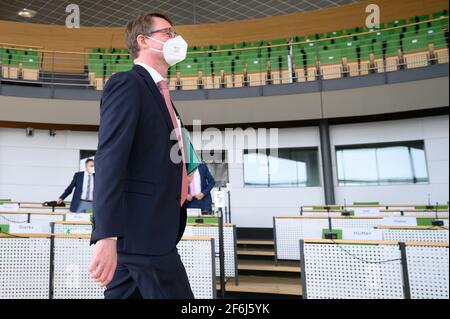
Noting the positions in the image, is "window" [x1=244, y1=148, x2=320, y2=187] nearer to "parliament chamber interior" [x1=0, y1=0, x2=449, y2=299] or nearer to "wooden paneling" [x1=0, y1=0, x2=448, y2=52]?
"parliament chamber interior" [x1=0, y1=0, x2=449, y2=299]

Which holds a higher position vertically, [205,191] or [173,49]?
[173,49]

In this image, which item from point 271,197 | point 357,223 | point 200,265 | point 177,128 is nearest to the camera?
point 177,128

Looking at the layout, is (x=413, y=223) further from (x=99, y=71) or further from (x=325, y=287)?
(x=99, y=71)

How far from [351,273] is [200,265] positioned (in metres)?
1.09

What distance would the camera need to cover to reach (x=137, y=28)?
905 millimetres

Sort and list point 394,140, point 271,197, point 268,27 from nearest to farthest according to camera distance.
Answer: point 394,140
point 271,197
point 268,27

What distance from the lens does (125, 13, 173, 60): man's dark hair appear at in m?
0.90

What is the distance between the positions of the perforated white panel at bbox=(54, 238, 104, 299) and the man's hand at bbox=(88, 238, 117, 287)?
6.41ft

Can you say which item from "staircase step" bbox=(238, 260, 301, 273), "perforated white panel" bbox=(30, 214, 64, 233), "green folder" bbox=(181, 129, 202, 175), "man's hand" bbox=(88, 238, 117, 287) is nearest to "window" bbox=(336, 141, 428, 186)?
"staircase step" bbox=(238, 260, 301, 273)

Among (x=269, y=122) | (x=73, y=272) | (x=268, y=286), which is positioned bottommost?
(x=268, y=286)

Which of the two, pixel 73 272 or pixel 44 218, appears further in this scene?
pixel 44 218

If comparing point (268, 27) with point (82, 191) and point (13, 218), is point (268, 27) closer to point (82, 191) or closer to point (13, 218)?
point (82, 191)

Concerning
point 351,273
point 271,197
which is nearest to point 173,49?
point 351,273
